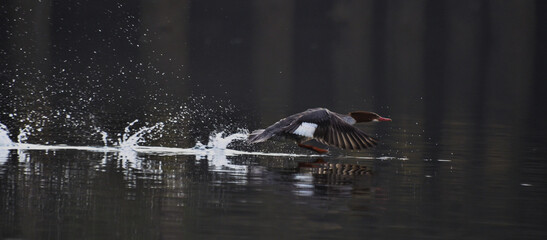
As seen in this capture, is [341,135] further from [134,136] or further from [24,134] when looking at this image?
[24,134]

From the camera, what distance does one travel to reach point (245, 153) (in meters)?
19.1

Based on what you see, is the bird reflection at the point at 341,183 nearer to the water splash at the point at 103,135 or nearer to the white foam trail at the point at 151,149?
the white foam trail at the point at 151,149

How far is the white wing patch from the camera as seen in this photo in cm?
1748

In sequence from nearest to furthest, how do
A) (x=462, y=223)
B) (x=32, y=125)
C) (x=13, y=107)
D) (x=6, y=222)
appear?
(x=6, y=222) → (x=462, y=223) → (x=32, y=125) → (x=13, y=107)

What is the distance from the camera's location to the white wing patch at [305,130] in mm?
17484

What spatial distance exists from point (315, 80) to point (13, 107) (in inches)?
1335

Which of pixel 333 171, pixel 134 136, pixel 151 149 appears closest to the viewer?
pixel 333 171

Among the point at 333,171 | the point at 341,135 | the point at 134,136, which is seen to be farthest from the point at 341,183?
the point at 134,136

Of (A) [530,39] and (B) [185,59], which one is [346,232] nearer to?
(B) [185,59]

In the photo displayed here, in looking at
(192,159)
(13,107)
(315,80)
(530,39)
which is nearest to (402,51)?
(530,39)

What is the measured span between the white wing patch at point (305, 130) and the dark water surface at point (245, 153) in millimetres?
537

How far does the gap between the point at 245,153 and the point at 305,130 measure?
1.94 m

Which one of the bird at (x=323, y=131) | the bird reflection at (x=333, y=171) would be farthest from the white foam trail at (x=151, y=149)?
the bird reflection at (x=333, y=171)

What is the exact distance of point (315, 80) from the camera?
197 ft
